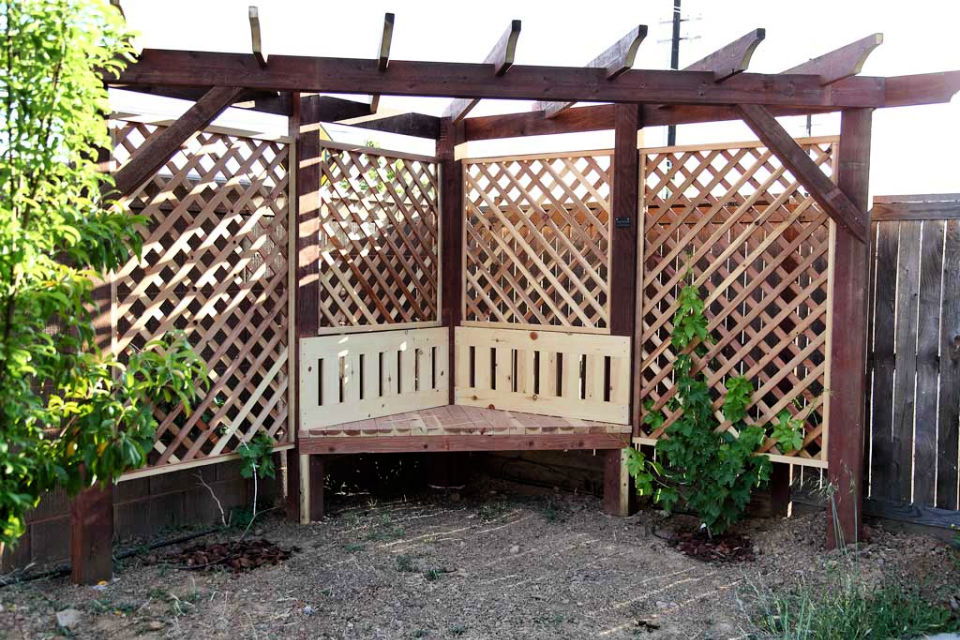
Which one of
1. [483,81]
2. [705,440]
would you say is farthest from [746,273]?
[483,81]

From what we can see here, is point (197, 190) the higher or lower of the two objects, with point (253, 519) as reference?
higher

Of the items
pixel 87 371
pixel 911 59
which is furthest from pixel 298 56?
pixel 911 59

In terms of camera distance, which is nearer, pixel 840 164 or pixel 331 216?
pixel 840 164

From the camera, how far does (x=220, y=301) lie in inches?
164

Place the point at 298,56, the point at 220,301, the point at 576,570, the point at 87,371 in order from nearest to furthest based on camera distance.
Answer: the point at 87,371, the point at 298,56, the point at 576,570, the point at 220,301

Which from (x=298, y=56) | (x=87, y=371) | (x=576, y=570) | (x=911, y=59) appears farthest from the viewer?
(x=911, y=59)

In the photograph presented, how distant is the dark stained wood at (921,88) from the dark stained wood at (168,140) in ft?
9.13

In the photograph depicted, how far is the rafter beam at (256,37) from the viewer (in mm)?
2995

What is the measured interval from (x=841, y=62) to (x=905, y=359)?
140 cm

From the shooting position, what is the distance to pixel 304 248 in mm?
4320

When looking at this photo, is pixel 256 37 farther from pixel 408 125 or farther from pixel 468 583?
pixel 468 583

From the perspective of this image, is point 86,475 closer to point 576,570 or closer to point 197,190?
point 197,190

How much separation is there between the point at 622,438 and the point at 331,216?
1.95 meters

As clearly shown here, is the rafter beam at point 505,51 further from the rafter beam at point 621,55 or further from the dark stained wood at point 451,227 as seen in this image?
the dark stained wood at point 451,227
